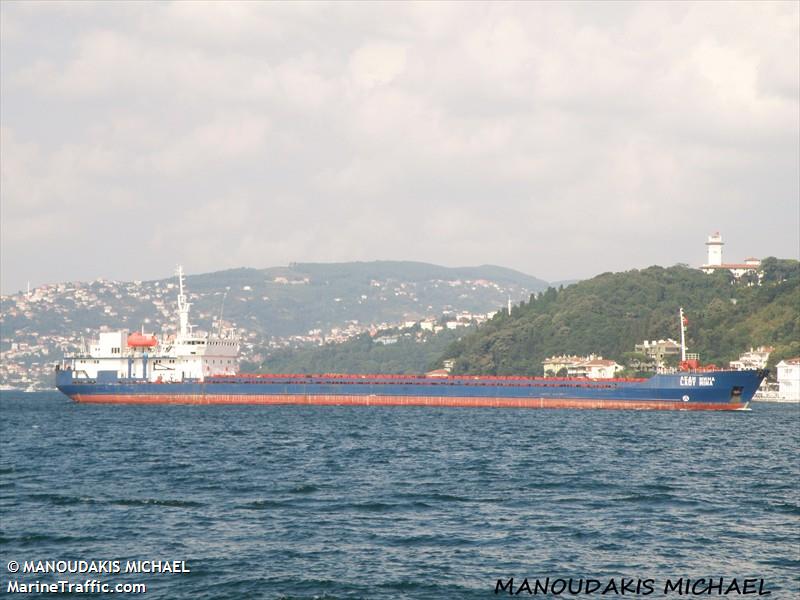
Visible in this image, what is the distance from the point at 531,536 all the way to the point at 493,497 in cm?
613

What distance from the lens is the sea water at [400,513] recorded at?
22.4 m

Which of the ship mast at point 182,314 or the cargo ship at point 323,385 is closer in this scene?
the cargo ship at point 323,385

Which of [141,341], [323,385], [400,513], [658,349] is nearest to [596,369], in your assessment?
[658,349]

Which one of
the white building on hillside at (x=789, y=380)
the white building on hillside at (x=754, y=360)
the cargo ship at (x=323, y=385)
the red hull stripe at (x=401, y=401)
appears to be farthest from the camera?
the white building on hillside at (x=754, y=360)

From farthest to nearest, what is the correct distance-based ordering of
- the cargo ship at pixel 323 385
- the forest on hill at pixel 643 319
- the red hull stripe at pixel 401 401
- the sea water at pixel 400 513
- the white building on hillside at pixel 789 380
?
the forest on hill at pixel 643 319, the white building on hillside at pixel 789 380, the red hull stripe at pixel 401 401, the cargo ship at pixel 323 385, the sea water at pixel 400 513

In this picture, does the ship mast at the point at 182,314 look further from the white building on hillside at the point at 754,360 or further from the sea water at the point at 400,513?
the white building on hillside at the point at 754,360

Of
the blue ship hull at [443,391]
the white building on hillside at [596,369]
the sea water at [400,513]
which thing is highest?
the white building on hillside at [596,369]

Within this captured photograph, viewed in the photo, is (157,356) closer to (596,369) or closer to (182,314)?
(182,314)

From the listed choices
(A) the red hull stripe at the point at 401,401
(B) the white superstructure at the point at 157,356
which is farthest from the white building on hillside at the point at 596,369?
(B) the white superstructure at the point at 157,356

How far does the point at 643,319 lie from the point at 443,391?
269 feet

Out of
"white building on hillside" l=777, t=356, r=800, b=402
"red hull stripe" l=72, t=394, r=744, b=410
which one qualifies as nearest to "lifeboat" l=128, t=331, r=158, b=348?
"red hull stripe" l=72, t=394, r=744, b=410

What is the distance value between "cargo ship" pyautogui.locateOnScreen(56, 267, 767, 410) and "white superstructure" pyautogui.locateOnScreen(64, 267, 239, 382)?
0.32 feet

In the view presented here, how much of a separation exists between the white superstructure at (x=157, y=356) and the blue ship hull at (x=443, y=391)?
5.03 ft

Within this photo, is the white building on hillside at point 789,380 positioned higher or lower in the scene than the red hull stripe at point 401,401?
Answer: higher
